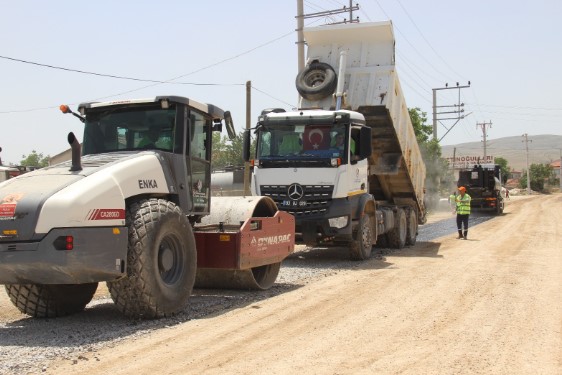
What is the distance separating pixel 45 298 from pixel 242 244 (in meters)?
2.42

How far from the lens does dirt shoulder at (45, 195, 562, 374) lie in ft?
17.4

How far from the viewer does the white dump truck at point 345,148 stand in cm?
1246

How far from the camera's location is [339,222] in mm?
12422

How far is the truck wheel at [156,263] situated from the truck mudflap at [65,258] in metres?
0.23

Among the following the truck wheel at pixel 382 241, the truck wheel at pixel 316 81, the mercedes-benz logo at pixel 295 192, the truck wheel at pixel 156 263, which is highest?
the truck wheel at pixel 316 81

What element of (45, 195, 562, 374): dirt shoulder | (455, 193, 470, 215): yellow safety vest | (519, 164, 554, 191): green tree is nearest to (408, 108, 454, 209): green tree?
(455, 193, 470, 215): yellow safety vest

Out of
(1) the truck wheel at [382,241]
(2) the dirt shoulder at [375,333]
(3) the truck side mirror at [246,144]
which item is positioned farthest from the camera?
(1) the truck wheel at [382,241]

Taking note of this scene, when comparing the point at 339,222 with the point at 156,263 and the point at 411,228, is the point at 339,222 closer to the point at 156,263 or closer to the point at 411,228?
the point at 411,228

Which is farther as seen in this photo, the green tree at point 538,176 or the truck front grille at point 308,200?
the green tree at point 538,176

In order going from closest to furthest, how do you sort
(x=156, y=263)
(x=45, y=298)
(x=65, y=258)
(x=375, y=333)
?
1. (x=65, y=258)
2. (x=375, y=333)
3. (x=156, y=263)
4. (x=45, y=298)

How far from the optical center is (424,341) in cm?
613

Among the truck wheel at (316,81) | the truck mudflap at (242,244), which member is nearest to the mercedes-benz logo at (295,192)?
the truck mudflap at (242,244)

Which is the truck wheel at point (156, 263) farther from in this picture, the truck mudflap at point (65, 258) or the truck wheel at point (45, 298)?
the truck wheel at point (45, 298)

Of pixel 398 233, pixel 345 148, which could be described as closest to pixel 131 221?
pixel 345 148
